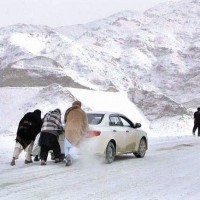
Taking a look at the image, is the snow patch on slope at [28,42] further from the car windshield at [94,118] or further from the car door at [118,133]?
the car windshield at [94,118]

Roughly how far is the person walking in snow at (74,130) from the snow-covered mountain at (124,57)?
133 feet

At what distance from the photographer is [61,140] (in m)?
14.0

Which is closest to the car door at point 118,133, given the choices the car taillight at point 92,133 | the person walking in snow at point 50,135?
the car taillight at point 92,133

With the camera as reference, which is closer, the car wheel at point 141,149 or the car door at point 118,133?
the car door at point 118,133

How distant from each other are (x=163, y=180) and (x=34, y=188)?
2.90 m

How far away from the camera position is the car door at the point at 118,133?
14297 millimetres

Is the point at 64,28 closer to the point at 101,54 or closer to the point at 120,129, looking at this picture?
the point at 101,54

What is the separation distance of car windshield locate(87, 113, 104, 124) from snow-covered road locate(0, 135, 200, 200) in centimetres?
106

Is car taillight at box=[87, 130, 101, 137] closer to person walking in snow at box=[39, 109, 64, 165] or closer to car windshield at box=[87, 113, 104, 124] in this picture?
car windshield at box=[87, 113, 104, 124]

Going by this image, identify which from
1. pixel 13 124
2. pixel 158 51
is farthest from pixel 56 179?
pixel 158 51

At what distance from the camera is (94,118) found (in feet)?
47.2

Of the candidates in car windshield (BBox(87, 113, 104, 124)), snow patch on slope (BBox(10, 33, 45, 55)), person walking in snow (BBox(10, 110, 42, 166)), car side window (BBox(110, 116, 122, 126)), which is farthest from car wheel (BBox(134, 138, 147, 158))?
snow patch on slope (BBox(10, 33, 45, 55))

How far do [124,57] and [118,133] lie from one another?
96328mm

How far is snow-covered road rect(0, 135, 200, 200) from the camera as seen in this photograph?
29.1ft
